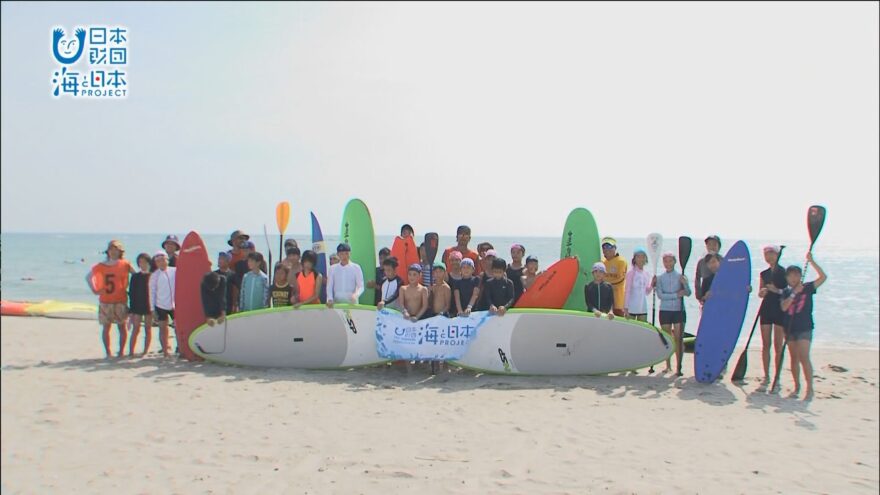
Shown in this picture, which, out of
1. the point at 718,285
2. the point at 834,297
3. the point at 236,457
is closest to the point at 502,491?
the point at 236,457

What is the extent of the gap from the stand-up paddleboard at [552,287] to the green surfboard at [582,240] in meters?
0.62

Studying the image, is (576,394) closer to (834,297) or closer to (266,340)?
(266,340)

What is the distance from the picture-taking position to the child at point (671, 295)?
5.98 m

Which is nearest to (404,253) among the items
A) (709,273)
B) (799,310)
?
(709,273)

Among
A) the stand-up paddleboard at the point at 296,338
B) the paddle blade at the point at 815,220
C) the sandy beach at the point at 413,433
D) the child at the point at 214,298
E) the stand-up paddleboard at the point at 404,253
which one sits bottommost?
the sandy beach at the point at 413,433

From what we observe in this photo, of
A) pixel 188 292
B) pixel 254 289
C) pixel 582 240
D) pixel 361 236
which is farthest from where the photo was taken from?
pixel 361 236

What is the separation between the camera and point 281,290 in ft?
20.9

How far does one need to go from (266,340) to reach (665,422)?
12.8 feet

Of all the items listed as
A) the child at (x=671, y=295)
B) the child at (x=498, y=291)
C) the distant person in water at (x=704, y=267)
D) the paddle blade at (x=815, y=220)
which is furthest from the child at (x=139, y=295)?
the paddle blade at (x=815, y=220)

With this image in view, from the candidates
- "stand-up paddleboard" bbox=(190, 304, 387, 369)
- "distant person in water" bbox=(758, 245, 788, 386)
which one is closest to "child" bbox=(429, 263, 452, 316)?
"stand-up paddleboard" bbox=(190, 304, 387, 369)

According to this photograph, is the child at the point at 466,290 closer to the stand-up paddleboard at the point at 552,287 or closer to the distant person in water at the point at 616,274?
the stand-up paddleboard at the point at 552,287

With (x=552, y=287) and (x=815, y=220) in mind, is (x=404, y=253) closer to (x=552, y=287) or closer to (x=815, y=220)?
(x=552, y=287)

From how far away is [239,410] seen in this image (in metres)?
4.84

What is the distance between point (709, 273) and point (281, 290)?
4301 millimetres
